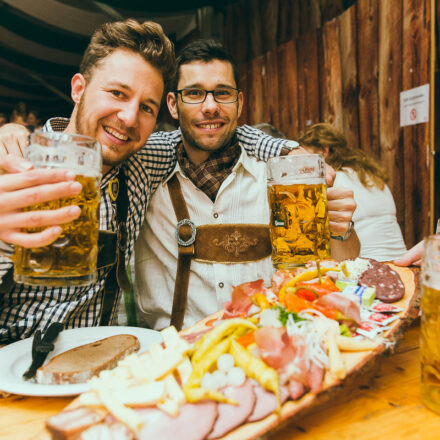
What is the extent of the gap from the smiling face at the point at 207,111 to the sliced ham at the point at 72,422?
1.79 metres

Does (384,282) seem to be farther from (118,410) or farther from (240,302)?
(118,410)

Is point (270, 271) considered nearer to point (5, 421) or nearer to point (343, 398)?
point (343, 398)

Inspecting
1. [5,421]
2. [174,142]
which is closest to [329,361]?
[5,421]

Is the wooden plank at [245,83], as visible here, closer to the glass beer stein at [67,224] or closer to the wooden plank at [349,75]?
the wooden plank at [349,75]

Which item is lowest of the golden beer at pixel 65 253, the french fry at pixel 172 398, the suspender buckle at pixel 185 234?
the french fry at pixel 172 398

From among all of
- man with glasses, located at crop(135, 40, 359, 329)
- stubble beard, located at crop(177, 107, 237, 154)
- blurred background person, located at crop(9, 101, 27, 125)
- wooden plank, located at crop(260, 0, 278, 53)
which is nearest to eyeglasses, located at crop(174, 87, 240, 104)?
man with glasses, located at crop(135, 40, 359, 329)

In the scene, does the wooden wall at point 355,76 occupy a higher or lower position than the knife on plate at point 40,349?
higher

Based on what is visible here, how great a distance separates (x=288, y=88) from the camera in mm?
4047

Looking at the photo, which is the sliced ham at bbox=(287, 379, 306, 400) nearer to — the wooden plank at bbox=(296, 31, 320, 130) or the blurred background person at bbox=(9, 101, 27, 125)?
the wooden plank at bbox=(296, 31, 320, 130)

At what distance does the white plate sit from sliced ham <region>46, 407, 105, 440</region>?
192 millimetres

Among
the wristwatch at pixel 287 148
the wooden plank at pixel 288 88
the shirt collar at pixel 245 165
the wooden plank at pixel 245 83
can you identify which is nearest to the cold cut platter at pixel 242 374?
the wristwatch at pixel 287 148

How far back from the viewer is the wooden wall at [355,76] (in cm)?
275

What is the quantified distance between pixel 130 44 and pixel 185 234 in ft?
3.24

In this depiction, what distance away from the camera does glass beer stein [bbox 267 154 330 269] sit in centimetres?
129
